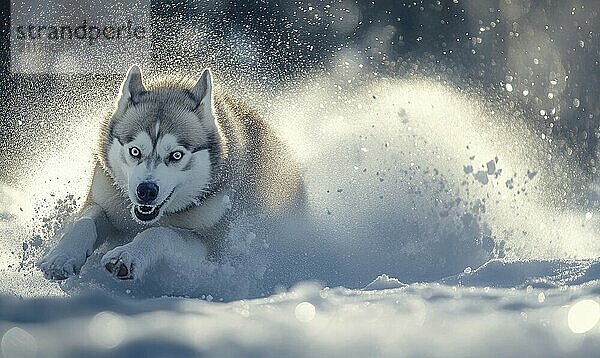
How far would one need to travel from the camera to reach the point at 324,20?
515cm

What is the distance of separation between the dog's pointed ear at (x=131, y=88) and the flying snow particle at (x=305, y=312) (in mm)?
1023

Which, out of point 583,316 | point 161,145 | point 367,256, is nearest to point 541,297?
point 583,316

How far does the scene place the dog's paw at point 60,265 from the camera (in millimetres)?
2564

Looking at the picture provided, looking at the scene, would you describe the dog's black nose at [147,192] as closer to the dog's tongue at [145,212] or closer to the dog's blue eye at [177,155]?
the dog's tongue at [145,212]

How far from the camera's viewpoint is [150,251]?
101 inches

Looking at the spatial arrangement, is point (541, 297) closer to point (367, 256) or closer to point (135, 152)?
point (367, 256)

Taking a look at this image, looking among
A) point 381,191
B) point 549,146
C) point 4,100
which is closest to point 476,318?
point 381,191

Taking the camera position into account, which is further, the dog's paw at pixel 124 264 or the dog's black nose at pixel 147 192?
the dog's black nose at pixel 147 192

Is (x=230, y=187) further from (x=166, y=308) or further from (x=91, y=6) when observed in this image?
(x=91, y=6)

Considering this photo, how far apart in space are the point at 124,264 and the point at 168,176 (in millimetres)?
406

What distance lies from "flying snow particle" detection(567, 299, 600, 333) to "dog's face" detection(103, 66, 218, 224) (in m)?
1.33

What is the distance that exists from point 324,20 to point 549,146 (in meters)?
1.68

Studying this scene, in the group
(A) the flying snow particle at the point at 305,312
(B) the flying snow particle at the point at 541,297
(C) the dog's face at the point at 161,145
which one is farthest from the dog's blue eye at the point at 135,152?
(B) the flying snow particle at the point at 541,297

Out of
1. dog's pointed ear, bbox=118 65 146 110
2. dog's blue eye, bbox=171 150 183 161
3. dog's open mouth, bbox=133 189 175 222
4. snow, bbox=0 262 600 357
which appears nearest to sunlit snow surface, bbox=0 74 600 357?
snow, bbox=0 262 600 357
